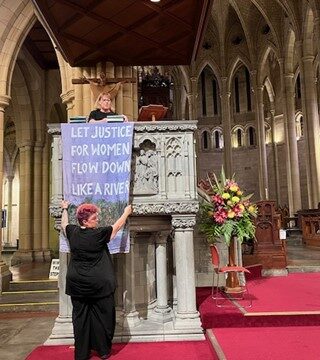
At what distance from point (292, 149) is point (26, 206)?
13.8m

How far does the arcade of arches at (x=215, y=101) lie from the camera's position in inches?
315

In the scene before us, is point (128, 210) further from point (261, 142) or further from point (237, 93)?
point (237, 93)

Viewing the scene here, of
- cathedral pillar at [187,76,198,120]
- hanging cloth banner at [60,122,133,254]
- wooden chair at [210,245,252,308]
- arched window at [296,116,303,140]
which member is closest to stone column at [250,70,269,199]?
arched window at [296,116,303,140]

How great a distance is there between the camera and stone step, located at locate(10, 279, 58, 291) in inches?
302

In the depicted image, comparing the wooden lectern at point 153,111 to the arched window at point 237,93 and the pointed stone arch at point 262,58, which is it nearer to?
the pointed stone arch at point 262,58

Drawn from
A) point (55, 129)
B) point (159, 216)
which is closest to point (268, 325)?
point (159, 216)

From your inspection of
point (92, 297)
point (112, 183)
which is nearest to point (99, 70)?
point (112, 183)

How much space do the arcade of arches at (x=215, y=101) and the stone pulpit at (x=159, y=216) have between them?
8.55 ft

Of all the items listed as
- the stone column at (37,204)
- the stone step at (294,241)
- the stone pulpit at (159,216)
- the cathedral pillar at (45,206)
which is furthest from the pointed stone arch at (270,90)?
the stone pulpit at (159,216)

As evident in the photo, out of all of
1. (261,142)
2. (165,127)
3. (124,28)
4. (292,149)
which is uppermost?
(261,142)

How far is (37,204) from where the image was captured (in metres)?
12.6

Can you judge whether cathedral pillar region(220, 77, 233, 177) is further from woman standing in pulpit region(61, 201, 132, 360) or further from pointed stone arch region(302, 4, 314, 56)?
woman standing in pulpit region(61, 201, 132, 360)

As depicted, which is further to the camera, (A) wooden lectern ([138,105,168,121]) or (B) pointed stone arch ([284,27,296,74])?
(B) pointed stone arch ([284,27,296,74])

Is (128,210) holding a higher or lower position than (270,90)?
lower
